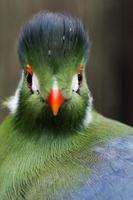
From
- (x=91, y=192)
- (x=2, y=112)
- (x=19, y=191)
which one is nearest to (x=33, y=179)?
(x=19, y=191)

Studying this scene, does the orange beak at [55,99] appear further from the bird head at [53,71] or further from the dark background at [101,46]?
the dark background at [101,46]

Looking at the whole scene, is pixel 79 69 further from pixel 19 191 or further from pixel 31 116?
pixel 19 191

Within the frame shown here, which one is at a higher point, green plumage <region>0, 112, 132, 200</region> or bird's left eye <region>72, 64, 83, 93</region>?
bird's left eye <region>72, 64, 83, 93</region>

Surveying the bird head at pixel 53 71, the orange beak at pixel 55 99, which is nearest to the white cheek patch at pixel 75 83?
the bird head at pixel 53 71

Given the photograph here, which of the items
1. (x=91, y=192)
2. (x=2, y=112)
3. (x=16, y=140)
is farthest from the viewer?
(x=2, y=112)

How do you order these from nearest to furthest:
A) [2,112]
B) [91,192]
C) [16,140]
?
1. [91,192]
2. [16,140]
3. [2,112]

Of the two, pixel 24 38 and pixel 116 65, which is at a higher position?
pixel 24 38

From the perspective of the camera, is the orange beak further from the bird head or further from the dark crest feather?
the dark crest feather

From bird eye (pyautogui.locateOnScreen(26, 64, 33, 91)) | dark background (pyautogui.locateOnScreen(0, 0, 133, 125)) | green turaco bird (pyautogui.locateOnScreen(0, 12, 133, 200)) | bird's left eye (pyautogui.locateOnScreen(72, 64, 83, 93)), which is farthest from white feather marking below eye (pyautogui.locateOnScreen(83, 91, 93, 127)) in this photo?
dark background (pyautogui.locateOnScreen(0, 0, 133, 125))
